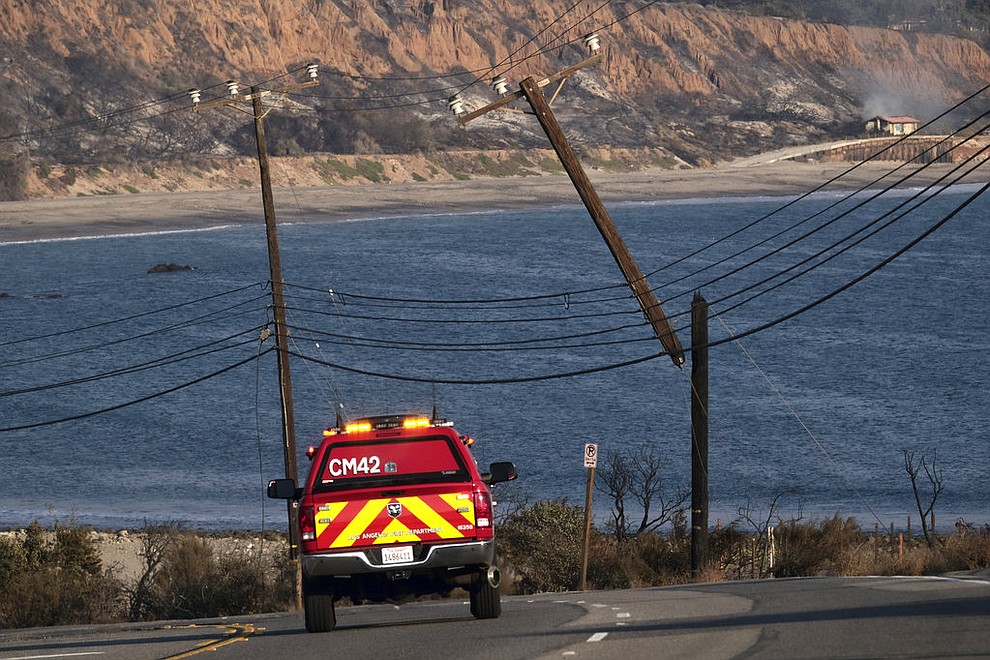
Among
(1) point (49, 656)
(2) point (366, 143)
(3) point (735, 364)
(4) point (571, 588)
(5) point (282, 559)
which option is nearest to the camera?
(1) point (49, 656)

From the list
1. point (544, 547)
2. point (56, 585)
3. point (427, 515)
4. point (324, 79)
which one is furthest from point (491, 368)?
point (324, 79)

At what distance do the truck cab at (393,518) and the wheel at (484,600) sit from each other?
0.01 meters

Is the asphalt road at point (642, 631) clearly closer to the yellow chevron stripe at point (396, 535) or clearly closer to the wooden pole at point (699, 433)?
the yellow chevron stripe at point (396, 535)

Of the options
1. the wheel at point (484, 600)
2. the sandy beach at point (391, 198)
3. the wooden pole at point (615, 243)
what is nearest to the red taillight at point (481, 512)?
the wheel at point (484, 600)

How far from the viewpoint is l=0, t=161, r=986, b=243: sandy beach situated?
12344 centimetres

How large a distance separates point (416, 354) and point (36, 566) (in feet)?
178

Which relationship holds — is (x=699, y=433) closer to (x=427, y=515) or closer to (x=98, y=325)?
(x=427, y=515)

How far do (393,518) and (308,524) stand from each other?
793 mm

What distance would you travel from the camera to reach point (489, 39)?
191375 mm

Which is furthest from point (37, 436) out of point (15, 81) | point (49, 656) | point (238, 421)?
point (15, 81)

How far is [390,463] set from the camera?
14438 mm

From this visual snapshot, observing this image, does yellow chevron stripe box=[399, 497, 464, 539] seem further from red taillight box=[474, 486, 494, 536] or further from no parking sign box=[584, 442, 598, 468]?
no parking sign box=[584, 442, 598, 468]

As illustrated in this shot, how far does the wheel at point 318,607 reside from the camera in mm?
14180

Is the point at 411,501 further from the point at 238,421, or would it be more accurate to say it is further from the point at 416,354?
the point at 416,354
